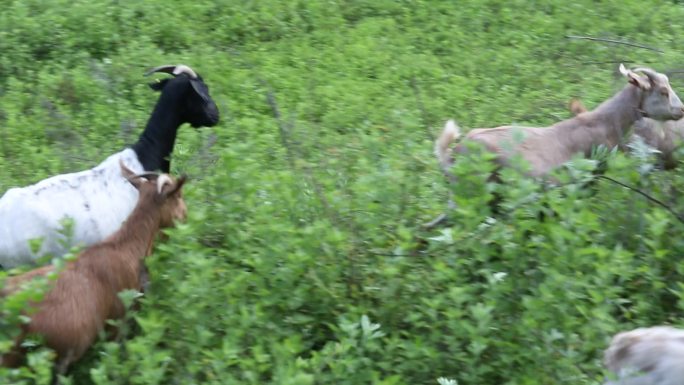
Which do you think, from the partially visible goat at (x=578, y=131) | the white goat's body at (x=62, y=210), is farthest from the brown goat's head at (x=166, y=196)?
the partially visible goat at (x=578, y=131)

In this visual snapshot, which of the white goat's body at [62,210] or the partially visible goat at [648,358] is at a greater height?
the partially visible goat at [648,358]

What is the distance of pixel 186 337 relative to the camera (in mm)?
4828

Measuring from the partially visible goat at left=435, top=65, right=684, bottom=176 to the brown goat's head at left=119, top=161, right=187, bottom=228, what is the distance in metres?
1.49

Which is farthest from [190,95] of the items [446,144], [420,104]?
[420,104]

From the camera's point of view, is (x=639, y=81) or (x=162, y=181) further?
(x=639, y=81)

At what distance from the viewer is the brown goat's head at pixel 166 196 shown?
545 cm

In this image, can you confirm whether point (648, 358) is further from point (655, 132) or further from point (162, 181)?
point (655, 132)

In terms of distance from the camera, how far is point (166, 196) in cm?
547

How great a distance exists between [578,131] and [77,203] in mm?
3022

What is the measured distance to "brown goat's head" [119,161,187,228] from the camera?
5.45 meters

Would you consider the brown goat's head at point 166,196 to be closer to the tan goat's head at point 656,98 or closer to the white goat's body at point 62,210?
the white goat's body at point 62,210

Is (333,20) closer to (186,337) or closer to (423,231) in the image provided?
(423,231)

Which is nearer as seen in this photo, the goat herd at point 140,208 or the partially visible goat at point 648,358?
the partially visible goat at point 648,358

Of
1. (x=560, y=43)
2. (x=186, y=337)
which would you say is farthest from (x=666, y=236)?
(x=560, y=43)
